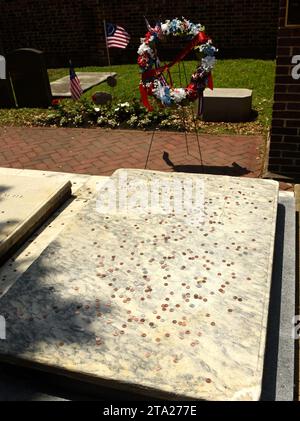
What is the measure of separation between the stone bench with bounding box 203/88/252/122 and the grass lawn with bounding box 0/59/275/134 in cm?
18

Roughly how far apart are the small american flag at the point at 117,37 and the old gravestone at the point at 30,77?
2007mm

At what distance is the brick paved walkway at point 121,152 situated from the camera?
596 centimetres

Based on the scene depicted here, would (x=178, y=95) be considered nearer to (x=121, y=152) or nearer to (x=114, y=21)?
(x=121, y=152)

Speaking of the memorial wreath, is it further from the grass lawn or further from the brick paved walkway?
the grass lawn

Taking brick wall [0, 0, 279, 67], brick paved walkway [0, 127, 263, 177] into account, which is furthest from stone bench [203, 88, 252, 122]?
brick wall [0, 0, 279, 67]

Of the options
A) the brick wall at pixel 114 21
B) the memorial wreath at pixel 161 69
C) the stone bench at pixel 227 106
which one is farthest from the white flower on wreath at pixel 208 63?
the brick wall at pixel 114 21

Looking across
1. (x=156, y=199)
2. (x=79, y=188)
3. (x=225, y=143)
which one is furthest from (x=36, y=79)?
(x=156, y=199)

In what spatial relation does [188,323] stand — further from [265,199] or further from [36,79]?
[36,79]

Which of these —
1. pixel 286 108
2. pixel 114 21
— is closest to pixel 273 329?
pixel 286 108

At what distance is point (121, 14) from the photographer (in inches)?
509

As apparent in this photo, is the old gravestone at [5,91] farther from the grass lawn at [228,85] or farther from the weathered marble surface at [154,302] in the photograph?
the weathered marble surface at [154,302]

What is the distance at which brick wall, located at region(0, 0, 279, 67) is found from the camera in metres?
12.2

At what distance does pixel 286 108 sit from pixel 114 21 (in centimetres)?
976

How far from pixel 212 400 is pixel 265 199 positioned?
215 cm
